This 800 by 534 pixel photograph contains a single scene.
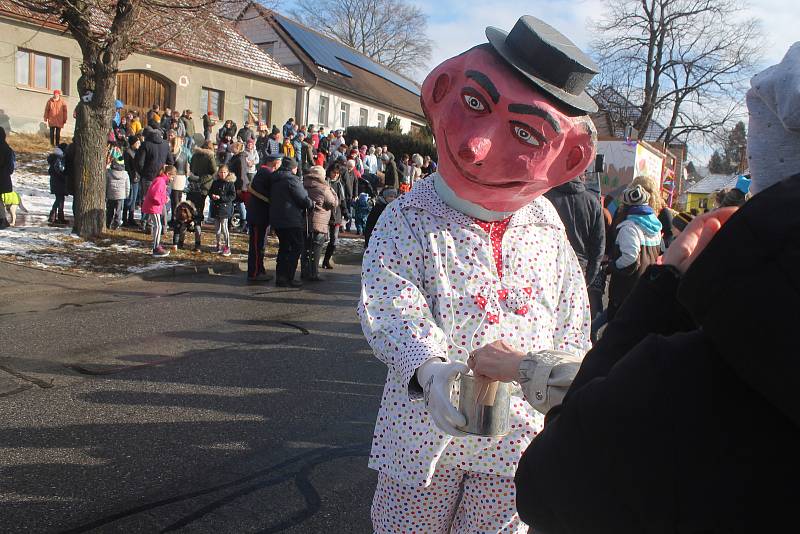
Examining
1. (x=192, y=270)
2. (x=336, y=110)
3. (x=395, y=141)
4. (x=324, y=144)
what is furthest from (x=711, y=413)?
(x=336, y=110)

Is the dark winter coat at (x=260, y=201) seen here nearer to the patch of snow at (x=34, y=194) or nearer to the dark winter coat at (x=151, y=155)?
the dark winter coat at (x=151, y=155)

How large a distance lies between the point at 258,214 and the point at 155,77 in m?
18.4

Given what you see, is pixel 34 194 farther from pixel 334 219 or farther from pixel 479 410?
pixel 479 410

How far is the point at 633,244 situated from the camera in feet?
18.6

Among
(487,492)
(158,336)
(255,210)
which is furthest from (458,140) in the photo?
(255,210)

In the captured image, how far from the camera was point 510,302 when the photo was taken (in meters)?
2.00

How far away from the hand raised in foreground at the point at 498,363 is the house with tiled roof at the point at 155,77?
13.5m

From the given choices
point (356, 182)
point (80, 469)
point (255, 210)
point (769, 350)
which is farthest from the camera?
point (356, 182)

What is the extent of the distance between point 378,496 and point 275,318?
19.3ft

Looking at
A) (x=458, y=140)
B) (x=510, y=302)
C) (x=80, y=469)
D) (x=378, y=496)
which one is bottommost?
(x=80, y=469)

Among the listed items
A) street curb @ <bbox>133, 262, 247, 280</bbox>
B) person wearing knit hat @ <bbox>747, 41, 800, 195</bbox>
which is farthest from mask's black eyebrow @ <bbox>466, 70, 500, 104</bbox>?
street curb @ <bbox>133, 262, 247, 280</bbox>

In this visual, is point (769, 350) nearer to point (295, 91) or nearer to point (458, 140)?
point (458, 140)

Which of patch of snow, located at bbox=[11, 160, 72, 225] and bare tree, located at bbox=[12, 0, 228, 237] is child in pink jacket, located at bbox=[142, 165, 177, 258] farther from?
patch of snow, located at bbox=[11, 160, 72, 225]

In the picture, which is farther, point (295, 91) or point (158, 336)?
point (295, 91)
